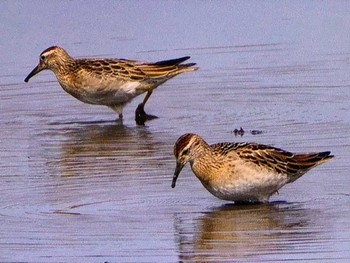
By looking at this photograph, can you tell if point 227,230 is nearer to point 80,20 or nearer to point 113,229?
point 113,229

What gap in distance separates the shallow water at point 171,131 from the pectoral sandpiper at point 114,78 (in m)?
0.26

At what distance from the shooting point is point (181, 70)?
669 inches

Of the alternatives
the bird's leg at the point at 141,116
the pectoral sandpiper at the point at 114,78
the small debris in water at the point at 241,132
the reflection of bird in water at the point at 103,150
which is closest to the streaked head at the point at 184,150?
the reflection of bird in water at the point at 103,150

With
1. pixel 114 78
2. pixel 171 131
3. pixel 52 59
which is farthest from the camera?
pixel 52 59

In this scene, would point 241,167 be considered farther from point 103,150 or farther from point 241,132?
point 103,150

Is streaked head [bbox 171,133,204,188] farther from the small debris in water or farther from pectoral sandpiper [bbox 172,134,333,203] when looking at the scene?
the small debris in water

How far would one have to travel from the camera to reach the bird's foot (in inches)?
640

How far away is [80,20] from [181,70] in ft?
14.3

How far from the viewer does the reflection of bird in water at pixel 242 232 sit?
1041cm

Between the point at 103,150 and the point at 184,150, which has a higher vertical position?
the point at 184,150

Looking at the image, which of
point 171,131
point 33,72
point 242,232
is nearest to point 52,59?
point 33,72

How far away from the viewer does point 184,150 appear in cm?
1209

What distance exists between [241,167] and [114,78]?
16.5ft

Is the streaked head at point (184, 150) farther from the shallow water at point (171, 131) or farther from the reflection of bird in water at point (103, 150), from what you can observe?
the reflection of bird in water at point (103, 150)
